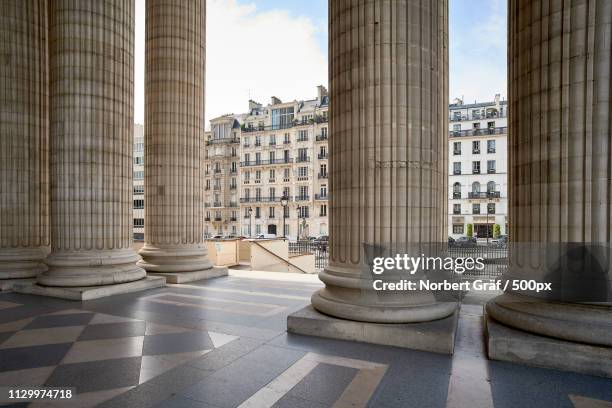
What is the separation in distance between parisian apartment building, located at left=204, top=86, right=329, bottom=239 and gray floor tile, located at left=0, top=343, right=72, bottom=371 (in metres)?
54.9

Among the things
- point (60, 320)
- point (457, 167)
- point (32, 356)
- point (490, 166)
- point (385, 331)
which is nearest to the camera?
point (32, 356)

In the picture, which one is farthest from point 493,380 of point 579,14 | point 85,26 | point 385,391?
point 85,26

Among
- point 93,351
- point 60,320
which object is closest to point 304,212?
point 60,320

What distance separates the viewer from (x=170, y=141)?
12.7m

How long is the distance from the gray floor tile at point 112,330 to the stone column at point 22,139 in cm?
608

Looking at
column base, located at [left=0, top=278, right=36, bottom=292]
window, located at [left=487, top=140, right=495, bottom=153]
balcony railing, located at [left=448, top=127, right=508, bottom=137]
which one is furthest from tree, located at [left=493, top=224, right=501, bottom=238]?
column base, located at [left=0, top=278, right=36, bottom=292]

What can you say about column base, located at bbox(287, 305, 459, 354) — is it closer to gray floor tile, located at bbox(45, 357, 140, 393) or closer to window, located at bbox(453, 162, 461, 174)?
gray floor tile, located at bbox(45, 357, 140, 393)

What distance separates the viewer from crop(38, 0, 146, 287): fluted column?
32.8ft

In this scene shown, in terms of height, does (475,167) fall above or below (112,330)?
above

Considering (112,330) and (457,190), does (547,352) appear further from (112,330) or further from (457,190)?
(457,190)

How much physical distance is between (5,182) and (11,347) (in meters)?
7.50

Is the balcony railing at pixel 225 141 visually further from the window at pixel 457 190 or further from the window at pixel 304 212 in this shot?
the window at pixel 457 190

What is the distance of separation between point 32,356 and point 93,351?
0.77 metres

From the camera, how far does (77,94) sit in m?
10.0
